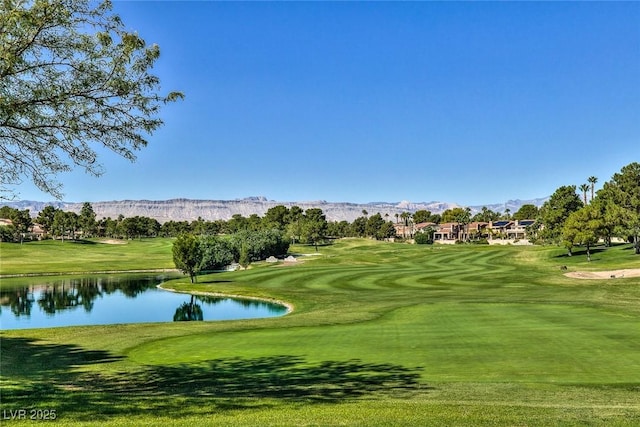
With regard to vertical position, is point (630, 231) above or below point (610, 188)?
below

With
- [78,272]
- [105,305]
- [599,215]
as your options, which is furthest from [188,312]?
[599,215]

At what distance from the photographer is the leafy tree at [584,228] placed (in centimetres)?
7544

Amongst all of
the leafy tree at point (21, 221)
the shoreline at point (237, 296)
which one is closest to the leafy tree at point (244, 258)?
the shoreline at point (237, 296)

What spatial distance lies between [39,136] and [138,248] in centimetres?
13835

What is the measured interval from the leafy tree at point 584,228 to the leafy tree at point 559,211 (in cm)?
1116

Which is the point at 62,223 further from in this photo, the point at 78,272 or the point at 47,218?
the point at 78,272

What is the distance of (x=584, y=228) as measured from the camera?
76688 millimetres

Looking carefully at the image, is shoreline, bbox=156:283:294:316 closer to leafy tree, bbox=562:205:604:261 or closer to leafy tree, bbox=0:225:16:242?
leafy tree, bbox=562:205:604:261

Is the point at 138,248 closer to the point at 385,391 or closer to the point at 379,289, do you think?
the point at 379,289

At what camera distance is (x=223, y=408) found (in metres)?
11.2

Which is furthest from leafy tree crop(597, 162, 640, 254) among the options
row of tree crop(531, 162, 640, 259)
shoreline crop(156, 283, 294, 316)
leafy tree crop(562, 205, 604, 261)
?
shoreline crop(156, 283, 294, 316)

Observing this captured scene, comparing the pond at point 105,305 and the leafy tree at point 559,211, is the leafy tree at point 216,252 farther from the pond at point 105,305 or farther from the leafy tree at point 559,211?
the leafy tree at point 559,211

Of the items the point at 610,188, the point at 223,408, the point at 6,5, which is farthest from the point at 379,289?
the point at 610,188

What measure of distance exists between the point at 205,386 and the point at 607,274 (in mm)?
55021
